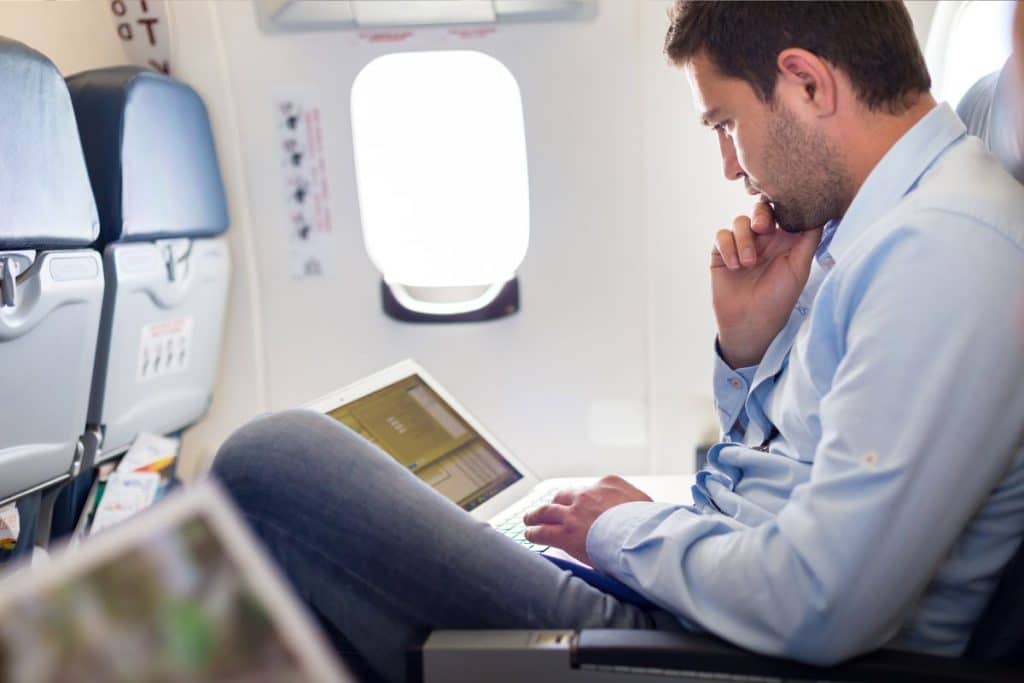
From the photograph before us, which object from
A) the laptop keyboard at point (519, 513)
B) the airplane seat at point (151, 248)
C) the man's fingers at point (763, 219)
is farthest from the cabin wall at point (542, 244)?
the man's fingers at point (763, 219)

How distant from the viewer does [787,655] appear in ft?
3.80

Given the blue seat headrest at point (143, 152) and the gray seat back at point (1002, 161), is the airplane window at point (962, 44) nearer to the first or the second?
the gray seat back at point (1002, 161)

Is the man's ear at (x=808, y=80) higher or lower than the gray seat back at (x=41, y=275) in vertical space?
higher

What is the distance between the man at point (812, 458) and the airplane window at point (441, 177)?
1.34 metres

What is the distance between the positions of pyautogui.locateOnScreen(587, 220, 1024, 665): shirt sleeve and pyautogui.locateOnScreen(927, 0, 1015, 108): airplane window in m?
1.53

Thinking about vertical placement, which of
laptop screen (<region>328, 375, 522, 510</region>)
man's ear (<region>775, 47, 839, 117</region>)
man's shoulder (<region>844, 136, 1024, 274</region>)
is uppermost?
man's ear (<region>775, 47, 839, 117</region>)

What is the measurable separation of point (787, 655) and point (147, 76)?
6.78 feet

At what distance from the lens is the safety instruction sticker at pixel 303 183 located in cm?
289

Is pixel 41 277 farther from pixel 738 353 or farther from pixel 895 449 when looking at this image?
pixel 895 449

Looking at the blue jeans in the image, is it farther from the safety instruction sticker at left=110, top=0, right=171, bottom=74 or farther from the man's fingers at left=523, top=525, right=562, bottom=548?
the safety instruction sticker at left=110, top=0, right=171, bottom=74

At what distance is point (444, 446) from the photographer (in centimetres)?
226

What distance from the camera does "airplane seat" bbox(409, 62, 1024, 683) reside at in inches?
45.1

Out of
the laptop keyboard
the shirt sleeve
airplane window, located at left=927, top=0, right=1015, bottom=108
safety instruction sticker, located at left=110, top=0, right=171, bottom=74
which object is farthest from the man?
safety instruction sticker, located at left=110, top=0, right=171, bottom=74

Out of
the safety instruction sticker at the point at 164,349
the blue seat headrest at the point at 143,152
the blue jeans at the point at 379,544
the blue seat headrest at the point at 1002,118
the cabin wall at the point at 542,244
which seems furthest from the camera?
the cabin wall at the point at 542,244
